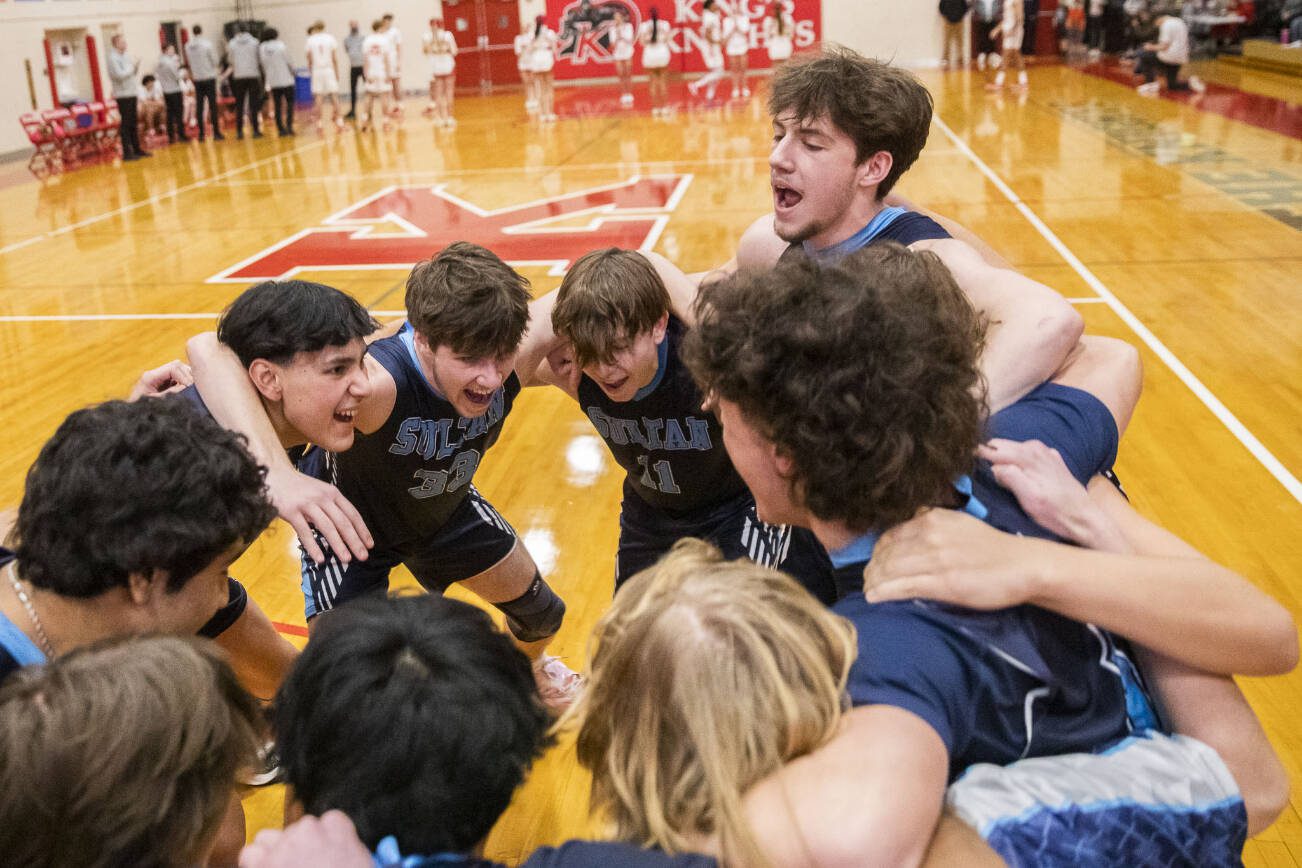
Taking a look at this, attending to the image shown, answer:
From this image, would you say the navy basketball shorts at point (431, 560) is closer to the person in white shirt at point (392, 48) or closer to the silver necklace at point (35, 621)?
the silver necklace at point (35, 621)

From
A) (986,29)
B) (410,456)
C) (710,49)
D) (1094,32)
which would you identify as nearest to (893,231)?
(410,456)

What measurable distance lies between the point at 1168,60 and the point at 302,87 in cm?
1921

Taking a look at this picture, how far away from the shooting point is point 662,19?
25.6m

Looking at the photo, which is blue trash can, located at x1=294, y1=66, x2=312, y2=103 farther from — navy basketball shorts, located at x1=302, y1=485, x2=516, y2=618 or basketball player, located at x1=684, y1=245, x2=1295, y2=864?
basketball player, located at x1=684, y1=245, x2=1295, y2=864

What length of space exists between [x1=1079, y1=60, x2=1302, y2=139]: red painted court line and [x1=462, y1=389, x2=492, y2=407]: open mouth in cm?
1436

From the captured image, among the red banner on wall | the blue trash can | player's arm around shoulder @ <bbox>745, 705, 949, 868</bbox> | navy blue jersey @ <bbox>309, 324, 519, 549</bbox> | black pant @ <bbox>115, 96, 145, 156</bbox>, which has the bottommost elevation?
navy blue jersey @ <bbox>309, 324, 519, 549</bbox>

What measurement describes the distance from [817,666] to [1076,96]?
2058 cm

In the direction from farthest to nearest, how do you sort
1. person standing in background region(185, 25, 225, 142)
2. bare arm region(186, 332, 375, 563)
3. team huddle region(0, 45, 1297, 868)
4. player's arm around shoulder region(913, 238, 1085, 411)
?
person standing in background region(185, 25, 225, 142) → bare arm region(186, 332, 375, 563) → player's arm around shoulder region(913, 238, 1085, 411) → team huddle region(0, 45, 1297, 868)

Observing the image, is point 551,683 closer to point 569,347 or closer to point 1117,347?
point 569,347

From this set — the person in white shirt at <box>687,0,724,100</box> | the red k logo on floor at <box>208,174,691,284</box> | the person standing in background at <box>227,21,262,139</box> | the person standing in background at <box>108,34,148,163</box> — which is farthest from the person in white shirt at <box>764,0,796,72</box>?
the person standing in background at <box>108,34,148,163</box>

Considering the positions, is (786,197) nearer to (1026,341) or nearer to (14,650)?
(1026,341)

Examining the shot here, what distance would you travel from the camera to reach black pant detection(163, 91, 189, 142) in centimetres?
1995

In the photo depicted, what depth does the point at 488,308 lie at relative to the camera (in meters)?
3.34

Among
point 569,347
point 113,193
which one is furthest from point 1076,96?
point 569,347
